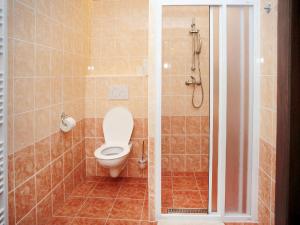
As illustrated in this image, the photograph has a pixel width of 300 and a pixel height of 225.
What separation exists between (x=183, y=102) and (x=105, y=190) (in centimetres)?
138

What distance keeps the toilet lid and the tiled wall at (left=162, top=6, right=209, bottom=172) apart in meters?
0.66

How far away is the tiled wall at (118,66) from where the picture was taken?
3.46m

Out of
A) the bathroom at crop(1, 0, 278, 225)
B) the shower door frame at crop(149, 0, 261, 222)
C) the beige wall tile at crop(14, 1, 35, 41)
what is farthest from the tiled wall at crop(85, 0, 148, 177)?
the beige wall tile at crop(14, 1, 35, 41)

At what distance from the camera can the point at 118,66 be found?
3.70 meters

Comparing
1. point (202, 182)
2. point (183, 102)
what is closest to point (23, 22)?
point (183, 102)

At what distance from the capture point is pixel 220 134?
2.40m

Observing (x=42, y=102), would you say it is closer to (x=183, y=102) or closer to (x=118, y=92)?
(x=118, y=92)

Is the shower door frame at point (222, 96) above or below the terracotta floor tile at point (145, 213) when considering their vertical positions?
above

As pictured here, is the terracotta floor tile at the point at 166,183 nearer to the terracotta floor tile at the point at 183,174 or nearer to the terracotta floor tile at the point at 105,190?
the terracotta floor tile at the point at 183,174

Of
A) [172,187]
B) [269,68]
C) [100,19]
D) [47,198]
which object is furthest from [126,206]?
[100,19]

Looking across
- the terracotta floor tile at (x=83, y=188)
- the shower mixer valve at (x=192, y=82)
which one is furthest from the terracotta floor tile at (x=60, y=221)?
the shower mixer valve at (x=192, y=82)

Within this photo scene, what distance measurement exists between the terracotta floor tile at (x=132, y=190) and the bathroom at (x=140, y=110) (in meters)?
0.01

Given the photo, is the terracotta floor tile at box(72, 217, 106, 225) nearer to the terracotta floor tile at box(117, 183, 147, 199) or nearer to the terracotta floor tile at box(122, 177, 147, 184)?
the terracotta floor tile at box(117, 183, 147, 199)

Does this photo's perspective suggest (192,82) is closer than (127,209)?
No
